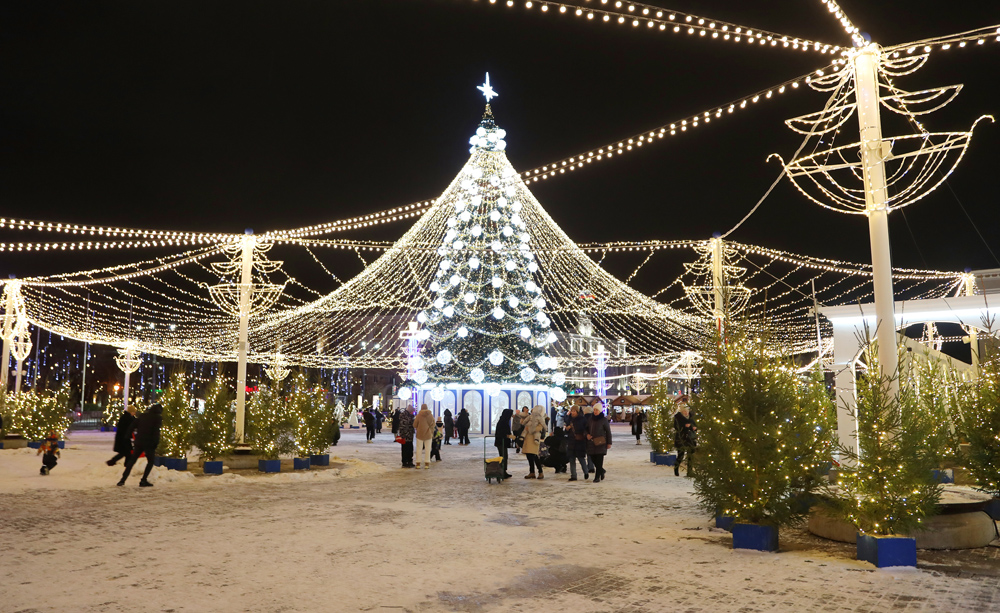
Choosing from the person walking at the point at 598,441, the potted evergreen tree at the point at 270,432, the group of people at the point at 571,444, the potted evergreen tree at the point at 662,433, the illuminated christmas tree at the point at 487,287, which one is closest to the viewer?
the person walking at the point at 598,441

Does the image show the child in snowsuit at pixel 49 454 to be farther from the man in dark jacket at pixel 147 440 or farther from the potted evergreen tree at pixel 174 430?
the man in dark jacket at pixel 147 440

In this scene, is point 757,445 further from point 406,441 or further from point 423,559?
point 406,441

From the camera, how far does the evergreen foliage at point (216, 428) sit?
15.2m

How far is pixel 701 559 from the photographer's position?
22.8 ft

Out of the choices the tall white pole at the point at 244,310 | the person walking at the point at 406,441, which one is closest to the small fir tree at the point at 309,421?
the tall white pole at the point at 244,310

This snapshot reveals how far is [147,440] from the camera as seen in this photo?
1280 cm

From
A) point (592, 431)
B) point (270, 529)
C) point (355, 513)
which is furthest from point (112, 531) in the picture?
point (592, 431)

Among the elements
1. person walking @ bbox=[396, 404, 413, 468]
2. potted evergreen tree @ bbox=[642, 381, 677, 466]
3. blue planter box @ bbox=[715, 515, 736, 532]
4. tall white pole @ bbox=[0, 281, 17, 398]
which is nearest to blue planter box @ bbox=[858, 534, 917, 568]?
blue planter box @ bbox=[715, 515, 736, 532]

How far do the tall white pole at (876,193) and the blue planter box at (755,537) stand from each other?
2397 millimetres

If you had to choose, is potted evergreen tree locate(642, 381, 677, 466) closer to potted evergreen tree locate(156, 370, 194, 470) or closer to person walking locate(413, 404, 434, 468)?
person walking locate(413, 404, 434, 468)

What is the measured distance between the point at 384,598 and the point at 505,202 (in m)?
23.6

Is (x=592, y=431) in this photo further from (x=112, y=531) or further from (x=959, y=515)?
(x=112, y=531)

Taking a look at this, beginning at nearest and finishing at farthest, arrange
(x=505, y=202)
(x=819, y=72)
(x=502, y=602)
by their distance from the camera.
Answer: (x=502, y=602), (x=819, y=72), (x=505, y=202)

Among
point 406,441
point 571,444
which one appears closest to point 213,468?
point 406,441
